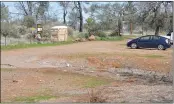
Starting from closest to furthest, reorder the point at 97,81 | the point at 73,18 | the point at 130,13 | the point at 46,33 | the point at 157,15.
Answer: the point at 97,81 → the point at 46,33 → the point at 157,15 → the point at 130,13 → the point at 73,18

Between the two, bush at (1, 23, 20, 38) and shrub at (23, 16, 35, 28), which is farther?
shrub at (23, 16, 35, 28)

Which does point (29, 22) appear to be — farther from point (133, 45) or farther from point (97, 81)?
point (97, 81)

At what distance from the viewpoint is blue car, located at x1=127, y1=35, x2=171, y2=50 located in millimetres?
29938

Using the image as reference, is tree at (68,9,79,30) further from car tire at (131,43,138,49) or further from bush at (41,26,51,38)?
car tire at (131,43,138,49)

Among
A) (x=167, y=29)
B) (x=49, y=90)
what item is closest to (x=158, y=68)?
(x=49, y=90)

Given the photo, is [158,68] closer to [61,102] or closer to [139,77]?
[139,77]

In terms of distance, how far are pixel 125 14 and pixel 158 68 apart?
4413cm

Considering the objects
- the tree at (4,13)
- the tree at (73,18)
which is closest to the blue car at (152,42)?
the tree at (4,13)

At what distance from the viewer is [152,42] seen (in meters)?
30.5

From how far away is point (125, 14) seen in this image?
6028cm

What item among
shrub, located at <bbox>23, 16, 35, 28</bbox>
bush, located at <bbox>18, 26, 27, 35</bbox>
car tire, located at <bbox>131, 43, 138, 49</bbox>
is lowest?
car tire, located at <bbox>131, 43, 138, 49</bbox>

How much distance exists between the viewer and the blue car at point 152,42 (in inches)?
1179

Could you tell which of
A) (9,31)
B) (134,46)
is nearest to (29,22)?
(9,31)

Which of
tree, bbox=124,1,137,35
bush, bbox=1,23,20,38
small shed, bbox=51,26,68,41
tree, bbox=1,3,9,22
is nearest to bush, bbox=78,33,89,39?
small shed, bbox=51,26,68,41
